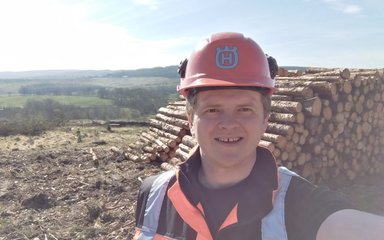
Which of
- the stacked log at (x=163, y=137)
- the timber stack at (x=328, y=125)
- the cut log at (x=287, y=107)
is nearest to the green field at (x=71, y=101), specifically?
the stacked log at (x=163, y=137)

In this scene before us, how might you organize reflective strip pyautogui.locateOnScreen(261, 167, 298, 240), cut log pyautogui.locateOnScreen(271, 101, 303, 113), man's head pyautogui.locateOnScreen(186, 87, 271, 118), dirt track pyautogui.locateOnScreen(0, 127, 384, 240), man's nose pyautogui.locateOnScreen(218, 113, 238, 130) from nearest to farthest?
reflective strip pyautogui.locateOnScreen(261, 167, 298, 240) → man's nose pyautogui.locateOnScreen(218, 113, 238, 130) → man's head pyautogui.locateOnScreen(186, 87, 271, 118) → dirt track pyautogui.locateOnScreen(0, 127, 384, 240) → cut log pyautogui.locateOnScreen(271, 101, 303, 113)

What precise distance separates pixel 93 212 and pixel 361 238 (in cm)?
562

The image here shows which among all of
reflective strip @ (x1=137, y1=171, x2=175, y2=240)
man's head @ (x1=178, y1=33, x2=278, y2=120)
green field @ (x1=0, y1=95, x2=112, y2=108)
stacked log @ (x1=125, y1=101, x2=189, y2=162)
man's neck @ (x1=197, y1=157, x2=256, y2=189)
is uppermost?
man's head @ (x1=178, y1=33, x2=278, y2=120)

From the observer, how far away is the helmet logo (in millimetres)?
1992

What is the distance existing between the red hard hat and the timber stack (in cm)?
437

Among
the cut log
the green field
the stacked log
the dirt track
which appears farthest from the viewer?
the green field

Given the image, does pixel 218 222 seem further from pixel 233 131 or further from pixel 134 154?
pixel 134 154

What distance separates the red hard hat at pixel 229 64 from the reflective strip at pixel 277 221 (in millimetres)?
523

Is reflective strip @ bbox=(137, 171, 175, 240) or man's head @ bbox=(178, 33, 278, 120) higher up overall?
man's head @ bbox=(178, 33, 278, 120)

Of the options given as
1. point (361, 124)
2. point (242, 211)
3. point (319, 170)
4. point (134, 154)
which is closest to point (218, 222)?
point (242, 211)

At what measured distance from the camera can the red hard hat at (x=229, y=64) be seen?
1947 mm

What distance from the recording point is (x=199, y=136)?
6.48 feet

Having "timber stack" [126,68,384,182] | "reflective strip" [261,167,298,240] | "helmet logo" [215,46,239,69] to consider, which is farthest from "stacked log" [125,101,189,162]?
"reflective strip" [261,167,298,240]

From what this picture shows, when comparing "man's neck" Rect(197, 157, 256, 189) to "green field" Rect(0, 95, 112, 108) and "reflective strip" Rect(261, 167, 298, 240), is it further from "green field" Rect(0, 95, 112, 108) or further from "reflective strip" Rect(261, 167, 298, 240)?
"green field" Rect(0, 95, 112, 108)
